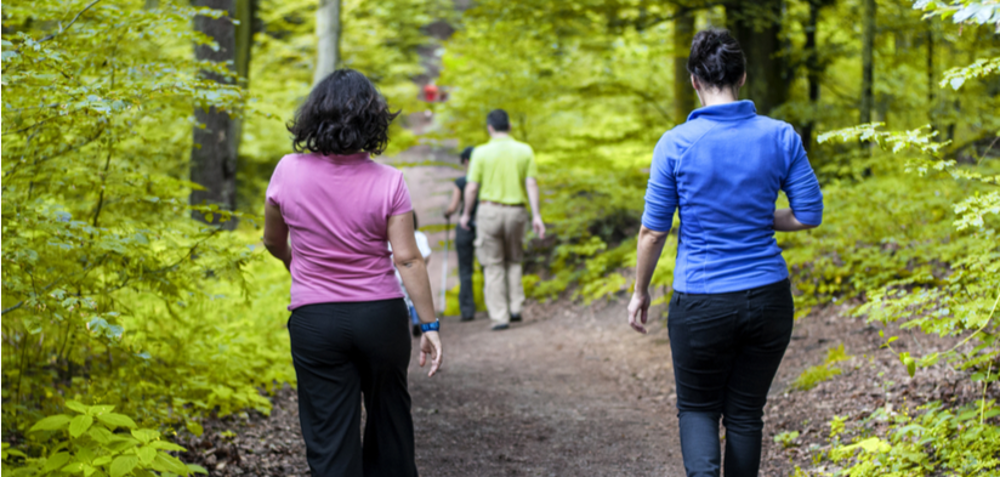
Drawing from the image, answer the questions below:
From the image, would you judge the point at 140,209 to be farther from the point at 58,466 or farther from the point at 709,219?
the point at 709,219

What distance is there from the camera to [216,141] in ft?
27.9

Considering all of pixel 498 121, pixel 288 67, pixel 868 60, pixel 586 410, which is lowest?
pixel 586 410

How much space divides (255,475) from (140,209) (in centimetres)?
168

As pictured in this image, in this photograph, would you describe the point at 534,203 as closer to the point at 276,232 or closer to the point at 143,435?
the point at 276,232

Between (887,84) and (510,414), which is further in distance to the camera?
(887,84)

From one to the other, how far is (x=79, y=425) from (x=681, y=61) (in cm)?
1158

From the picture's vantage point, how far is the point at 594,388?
5.84 m

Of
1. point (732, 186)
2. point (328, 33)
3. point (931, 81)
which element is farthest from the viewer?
point (328, 33)

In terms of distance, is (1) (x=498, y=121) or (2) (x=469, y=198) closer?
(1) (x=498, y=121)

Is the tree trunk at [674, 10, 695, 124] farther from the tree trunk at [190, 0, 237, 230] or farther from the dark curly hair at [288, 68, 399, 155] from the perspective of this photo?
the dark curly hair at [288, 68, 399, 155]

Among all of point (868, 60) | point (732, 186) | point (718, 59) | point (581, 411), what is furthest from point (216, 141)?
point (868, 60)

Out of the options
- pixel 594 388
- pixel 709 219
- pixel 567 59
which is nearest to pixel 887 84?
pixel 567 59

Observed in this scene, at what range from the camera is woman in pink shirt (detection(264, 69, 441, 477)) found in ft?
8.92

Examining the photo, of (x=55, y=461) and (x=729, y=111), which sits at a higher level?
(x=729, y=111)
